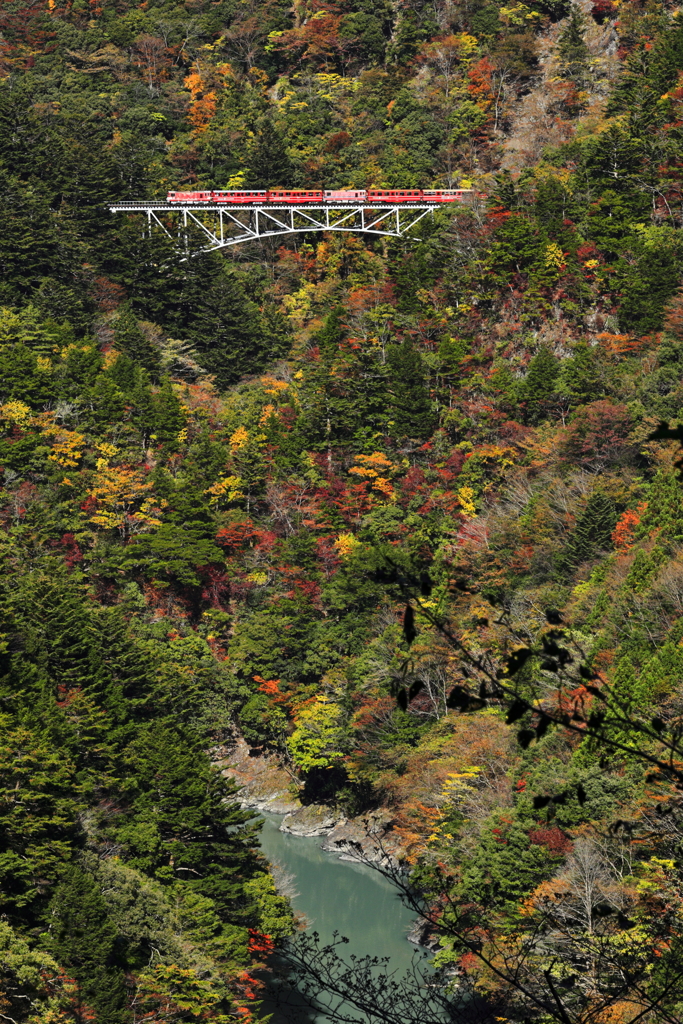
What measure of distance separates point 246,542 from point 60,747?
18.1 metres

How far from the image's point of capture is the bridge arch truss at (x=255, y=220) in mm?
55219

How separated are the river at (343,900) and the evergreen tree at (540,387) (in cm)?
1606

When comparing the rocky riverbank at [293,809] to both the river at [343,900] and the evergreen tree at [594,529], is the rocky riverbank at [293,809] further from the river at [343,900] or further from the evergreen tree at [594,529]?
the evergreen tree at [594,529]

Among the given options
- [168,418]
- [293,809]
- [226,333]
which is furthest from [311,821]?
[226,333]

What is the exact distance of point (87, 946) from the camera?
2467 cm

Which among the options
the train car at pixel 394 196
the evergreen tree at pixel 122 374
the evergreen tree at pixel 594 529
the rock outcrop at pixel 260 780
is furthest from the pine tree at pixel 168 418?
the evergreen tree at pixel 594 529

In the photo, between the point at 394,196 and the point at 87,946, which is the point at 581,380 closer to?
the point at 394,196

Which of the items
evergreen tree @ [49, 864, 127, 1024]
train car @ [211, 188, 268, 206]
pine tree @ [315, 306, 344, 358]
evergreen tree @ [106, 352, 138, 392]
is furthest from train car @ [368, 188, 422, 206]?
evergreen tree @ [49, 864, 127, 1024]

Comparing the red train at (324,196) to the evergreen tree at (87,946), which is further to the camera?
the red train at (324,196)

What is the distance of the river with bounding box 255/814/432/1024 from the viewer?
105 ft

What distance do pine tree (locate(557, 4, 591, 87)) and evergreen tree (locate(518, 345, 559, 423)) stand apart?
20.9 meters

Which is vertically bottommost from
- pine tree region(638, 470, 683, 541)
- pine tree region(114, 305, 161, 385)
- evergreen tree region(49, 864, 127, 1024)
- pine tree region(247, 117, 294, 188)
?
evergreen tree region(49, 864, 127, 1024)

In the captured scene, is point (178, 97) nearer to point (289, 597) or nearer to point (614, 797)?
point (289, 597)

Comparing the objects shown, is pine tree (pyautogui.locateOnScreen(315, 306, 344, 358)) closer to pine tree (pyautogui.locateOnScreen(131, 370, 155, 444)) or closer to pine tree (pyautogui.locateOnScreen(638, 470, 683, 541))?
pine tree (pyautogui.locateOnScreen(131, 370, 155, 444))
